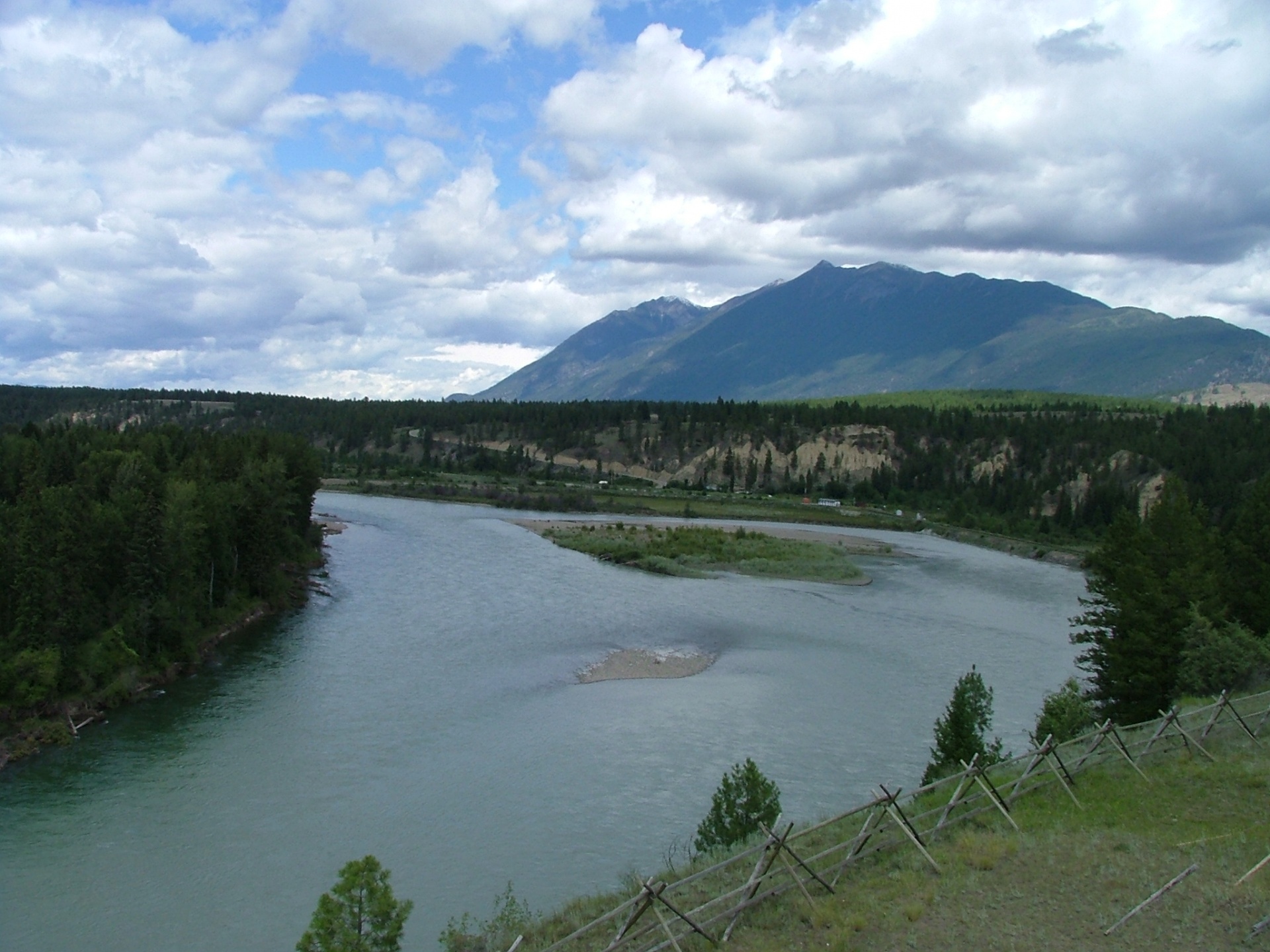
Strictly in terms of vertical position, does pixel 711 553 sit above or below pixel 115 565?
below

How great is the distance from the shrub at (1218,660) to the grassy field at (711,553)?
41812mm

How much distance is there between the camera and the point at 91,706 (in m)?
34.4

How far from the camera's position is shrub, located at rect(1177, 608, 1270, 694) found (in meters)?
27.1

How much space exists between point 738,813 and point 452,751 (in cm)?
1295

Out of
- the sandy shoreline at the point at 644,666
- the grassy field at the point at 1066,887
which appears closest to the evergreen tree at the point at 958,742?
the grassy field at the point at 1066,887

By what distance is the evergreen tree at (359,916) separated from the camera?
15070 millimetres

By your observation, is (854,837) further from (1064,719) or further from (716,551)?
(716,551)

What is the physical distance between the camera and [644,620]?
5362cm

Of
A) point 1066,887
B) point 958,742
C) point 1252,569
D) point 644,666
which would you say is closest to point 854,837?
point 1066,887

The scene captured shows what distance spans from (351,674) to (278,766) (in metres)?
10.2

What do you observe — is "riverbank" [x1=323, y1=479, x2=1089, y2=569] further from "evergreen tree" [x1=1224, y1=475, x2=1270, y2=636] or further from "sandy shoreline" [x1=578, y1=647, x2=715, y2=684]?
"sandy shoreline" [x1=578, y1=647, x2=715, y2=684]

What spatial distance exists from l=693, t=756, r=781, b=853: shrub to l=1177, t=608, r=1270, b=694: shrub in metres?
14.3

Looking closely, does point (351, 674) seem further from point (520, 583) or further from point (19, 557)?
point (520, 583)

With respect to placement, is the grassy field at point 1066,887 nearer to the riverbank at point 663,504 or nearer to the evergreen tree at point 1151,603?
the evergreen tree at point 1151,603
